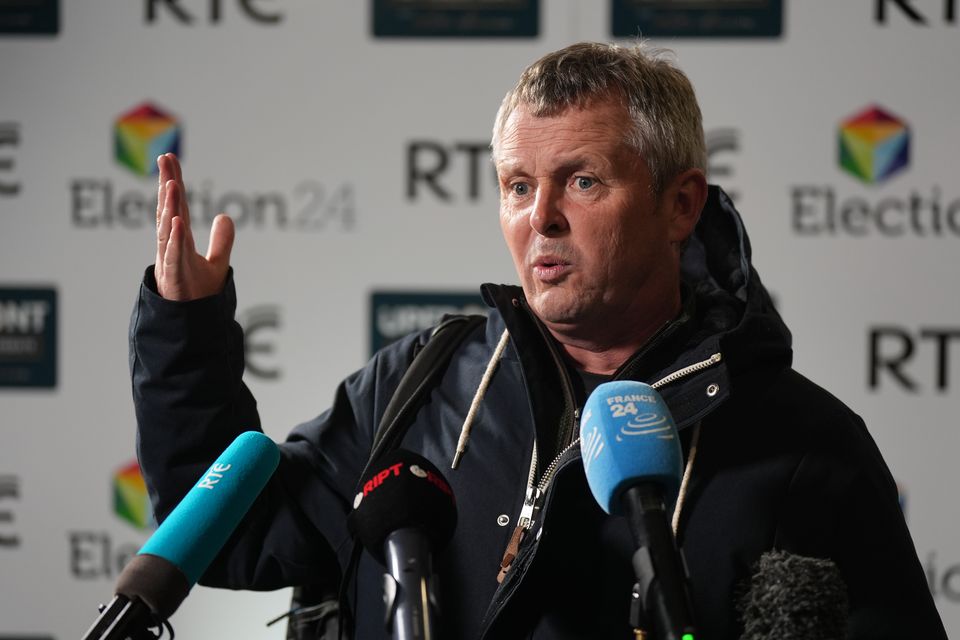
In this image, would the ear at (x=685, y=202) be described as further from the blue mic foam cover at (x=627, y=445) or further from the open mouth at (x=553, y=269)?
the blue mic foam cover at (x=627, y=445)

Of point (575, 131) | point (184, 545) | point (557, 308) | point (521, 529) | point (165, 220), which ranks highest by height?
point (575, 131)

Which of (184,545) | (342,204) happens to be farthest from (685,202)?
(342,204)

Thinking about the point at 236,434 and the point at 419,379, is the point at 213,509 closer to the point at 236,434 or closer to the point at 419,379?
the point at 236,434

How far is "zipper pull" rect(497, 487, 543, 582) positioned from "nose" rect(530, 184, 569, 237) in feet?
1.03

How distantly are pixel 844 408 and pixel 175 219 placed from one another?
0.83m

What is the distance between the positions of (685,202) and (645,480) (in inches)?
28.2

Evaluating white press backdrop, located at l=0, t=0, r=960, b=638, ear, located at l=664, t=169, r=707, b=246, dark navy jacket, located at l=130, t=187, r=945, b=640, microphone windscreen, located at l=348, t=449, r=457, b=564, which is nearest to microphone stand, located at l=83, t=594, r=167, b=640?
microphone windscreen, located at l=348, t=449, r=457, b=564

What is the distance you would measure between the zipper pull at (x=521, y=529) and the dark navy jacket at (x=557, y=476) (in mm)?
17

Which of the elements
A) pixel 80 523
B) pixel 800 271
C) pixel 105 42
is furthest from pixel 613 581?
pixel 105 42

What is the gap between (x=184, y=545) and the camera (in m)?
0.84

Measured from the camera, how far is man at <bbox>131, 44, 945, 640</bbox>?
120 cm

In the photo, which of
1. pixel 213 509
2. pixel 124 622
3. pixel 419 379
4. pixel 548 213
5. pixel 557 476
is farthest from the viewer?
pixel 419 379

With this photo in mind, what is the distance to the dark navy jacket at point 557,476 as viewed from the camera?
1.19m

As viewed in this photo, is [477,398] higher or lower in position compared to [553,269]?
lower
